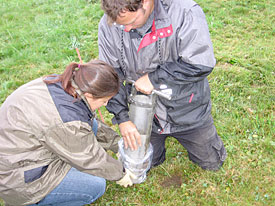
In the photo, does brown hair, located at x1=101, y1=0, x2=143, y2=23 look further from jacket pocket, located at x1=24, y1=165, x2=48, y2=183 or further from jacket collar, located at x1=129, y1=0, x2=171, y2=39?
jacket pocket, located at x1=24, y1=165, x2=48, y2=183

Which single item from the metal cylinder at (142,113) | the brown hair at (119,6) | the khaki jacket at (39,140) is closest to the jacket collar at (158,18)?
the brown hair at (119,6)

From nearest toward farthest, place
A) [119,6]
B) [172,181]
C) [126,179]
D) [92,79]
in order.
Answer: [119,6] < [92,79] < [126,179] < [172,181]

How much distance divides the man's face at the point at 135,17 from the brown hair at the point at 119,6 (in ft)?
0.09

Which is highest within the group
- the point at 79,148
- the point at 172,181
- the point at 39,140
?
the point at 39,140

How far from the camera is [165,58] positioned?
6.96ft

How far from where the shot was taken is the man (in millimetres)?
1908

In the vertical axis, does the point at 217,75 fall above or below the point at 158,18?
below

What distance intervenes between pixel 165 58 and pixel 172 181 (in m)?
1.37

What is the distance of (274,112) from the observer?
3311 millimetres

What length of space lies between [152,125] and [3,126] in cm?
125

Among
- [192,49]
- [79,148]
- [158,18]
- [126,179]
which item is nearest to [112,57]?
[158,18]

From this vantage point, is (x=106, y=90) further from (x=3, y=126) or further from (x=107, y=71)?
(x=3, y=126)

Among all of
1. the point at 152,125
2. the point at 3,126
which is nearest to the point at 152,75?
the point at 152,125

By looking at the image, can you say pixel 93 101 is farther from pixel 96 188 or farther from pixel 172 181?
pixel 172 181
